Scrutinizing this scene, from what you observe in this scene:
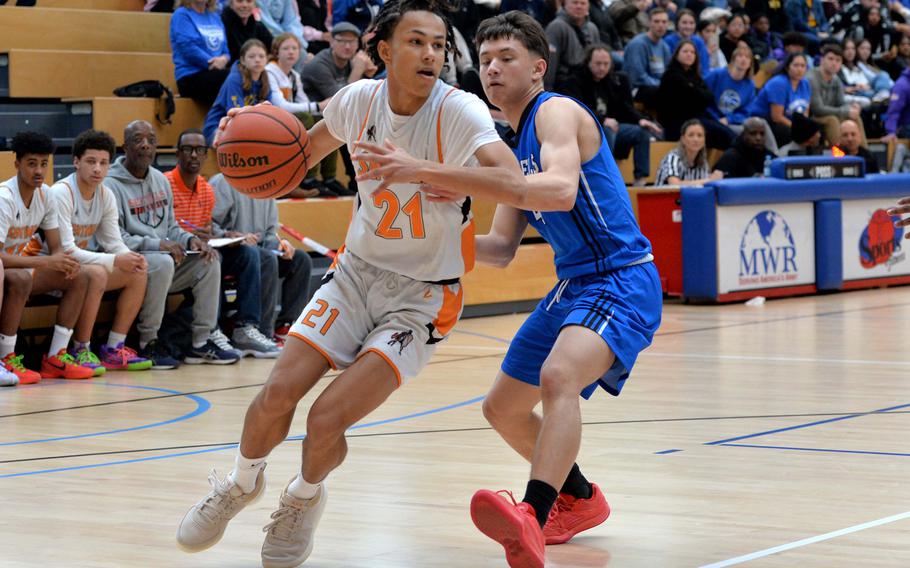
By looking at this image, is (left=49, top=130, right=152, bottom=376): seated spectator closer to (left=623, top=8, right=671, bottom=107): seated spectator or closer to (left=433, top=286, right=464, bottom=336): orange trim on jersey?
(left=433, top=286, right=464, bottom=336): orange trim on jersey

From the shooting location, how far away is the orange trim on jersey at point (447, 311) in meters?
4.12

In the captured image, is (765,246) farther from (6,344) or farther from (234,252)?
Answer: (6,344)

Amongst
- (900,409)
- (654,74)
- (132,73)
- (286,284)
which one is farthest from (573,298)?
(654,74)

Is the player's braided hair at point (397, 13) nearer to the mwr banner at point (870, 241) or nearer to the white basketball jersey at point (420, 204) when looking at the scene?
the white basketball jersey at point (420, 204)

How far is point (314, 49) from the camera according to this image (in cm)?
1352

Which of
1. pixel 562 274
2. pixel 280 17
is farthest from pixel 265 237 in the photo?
pixel 562 274

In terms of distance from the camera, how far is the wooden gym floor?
13.6ft

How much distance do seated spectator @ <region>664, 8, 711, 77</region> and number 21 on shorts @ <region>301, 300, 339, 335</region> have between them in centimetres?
1213

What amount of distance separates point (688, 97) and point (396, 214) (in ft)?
36.5

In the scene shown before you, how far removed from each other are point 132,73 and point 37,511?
8.30 m

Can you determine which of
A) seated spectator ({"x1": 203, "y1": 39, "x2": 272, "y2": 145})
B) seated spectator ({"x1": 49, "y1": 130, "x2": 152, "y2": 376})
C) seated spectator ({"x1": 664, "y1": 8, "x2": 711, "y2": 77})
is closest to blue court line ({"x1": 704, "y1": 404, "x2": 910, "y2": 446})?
seated spectator ({"x1": 49, "y1": 130, "x2": 152, "y2": 376})

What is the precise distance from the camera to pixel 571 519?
171 inches

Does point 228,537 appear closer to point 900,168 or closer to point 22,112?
point 22,112

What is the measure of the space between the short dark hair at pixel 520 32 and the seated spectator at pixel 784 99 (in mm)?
11649
